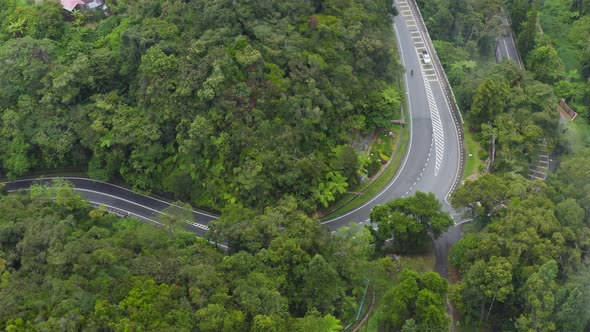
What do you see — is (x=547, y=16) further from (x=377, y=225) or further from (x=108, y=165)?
(x=108, y=165)

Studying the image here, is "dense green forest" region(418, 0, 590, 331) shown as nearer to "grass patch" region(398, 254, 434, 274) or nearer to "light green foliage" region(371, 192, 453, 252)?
"grass patch" region(398, 254, 434, 274)

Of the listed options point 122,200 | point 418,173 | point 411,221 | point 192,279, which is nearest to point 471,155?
point 418,173

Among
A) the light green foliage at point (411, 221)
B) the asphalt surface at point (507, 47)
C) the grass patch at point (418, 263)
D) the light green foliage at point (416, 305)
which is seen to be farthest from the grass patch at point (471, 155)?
the asphalt surface at point (507, 47)

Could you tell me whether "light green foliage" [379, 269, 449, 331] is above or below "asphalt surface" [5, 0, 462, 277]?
below

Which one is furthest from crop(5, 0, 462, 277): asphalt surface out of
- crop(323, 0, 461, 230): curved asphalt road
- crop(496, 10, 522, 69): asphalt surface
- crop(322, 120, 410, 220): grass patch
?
crop(496, 10, 522, 69): asphalt surface

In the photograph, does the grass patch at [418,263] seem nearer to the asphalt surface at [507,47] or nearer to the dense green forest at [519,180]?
the dense green forest at [519,180]

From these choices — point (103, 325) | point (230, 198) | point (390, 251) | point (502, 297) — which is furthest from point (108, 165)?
point (502, 297)
